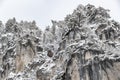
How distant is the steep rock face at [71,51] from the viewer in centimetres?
4616

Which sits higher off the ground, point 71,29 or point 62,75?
point 71,29

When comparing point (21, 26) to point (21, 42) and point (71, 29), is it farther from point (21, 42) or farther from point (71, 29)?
point (71, 29)

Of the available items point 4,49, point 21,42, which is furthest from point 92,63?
point 4,49

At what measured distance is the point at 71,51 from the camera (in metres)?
49.0

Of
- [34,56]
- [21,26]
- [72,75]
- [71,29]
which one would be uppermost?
[21,26]

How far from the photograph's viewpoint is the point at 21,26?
257ft

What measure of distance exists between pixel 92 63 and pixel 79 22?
13.2m

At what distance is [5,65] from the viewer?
6756 cm

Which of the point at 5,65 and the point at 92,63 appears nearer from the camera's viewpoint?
the point at 92,63

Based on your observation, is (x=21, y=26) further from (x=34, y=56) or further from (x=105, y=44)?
(x=105, y=44)

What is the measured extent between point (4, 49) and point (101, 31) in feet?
95.7

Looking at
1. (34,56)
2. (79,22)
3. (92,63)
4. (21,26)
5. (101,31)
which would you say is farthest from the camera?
(21,26)

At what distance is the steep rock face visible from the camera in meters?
46.2

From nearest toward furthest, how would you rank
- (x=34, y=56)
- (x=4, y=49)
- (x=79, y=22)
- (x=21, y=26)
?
1. (x=79, y=22)
2. (x=34, y=56)
3. (x=4, y=49)
4. (x=21, y=26)
